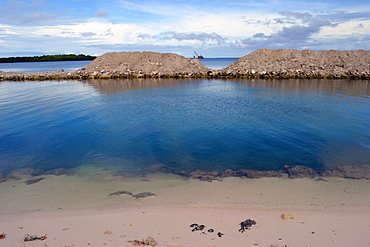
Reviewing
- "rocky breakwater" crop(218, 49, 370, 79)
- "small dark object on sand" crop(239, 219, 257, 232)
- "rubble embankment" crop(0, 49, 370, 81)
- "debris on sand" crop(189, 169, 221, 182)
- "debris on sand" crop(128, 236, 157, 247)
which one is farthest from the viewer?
"rubble embankment" crop(0, 49, 370, 81)

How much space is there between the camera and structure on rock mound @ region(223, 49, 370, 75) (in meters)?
56.6

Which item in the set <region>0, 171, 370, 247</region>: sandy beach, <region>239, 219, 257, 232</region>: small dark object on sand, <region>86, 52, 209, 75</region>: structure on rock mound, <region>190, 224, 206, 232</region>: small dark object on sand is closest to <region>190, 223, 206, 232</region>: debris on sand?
<region>190, 224, 206, 232</region>: small dark object on sand

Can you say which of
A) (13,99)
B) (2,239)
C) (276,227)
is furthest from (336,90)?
(13,99)

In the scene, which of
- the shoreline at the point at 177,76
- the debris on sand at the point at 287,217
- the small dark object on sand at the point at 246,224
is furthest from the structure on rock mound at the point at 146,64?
the small dark object on sand at the point at 246,224

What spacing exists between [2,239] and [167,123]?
50.5 ft

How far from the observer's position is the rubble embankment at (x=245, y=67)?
56500mm

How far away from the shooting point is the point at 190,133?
63.8 ft

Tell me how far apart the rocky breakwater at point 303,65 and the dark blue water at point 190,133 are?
25.1 metres

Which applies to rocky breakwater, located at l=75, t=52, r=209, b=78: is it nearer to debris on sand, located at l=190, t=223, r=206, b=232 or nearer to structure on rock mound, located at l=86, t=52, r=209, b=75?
structure on rock mound, located at l=86, t=52, r=209, b=75

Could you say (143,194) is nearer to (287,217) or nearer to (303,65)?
(287,217)

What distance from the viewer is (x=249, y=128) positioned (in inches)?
800

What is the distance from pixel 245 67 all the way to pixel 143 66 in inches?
1003

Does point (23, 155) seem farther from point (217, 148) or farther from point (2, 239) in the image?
point (217, 148)

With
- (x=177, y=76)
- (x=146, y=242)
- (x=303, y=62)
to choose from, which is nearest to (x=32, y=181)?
(x=146, y=242)
